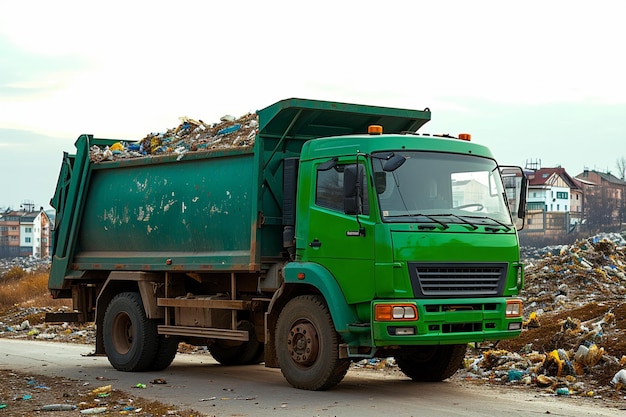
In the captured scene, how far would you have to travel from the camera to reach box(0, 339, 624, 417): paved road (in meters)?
9.01

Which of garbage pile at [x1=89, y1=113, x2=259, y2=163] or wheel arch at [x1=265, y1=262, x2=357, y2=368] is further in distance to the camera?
garbage pile at [x1=89, y1=113, x2=259, y2=163]

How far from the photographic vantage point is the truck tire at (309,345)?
991cm

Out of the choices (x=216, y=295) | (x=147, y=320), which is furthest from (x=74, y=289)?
(x=216, y=295)

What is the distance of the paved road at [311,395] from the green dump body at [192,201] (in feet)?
4.74

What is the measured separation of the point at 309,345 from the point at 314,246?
42.6 inches

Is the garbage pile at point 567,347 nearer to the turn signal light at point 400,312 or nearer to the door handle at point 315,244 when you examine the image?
the turn signal light at point 400,312

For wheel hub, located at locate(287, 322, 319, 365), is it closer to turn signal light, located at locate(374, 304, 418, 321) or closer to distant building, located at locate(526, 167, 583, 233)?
turn signal light, located at locate(374, 304, 418, 321)

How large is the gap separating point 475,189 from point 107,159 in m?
6.11

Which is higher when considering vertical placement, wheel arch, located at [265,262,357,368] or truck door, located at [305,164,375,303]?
truck door, located at [305,164,375,303]

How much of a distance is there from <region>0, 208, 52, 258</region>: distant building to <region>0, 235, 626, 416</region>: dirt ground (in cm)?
12992

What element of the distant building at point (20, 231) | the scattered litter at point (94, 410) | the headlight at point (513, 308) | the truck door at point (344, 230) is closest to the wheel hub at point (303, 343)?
the truck door at point (344, 230)

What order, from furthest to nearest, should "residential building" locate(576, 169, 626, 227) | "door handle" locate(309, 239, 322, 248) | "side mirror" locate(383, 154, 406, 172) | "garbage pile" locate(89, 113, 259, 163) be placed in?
"residential building" locate(576, 169, 626, 227)
"garbage pile" locate(89, 113, 259, 163)
"door handle" locate(309, 239, 322, 248)
"side mirror" locate(383, 154, 406, 172)

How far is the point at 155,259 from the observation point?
41.1 feet

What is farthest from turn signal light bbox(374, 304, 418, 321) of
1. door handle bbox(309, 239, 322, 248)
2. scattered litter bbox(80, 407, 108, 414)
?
scattered litter bbox(80, 407, 108, 414)
